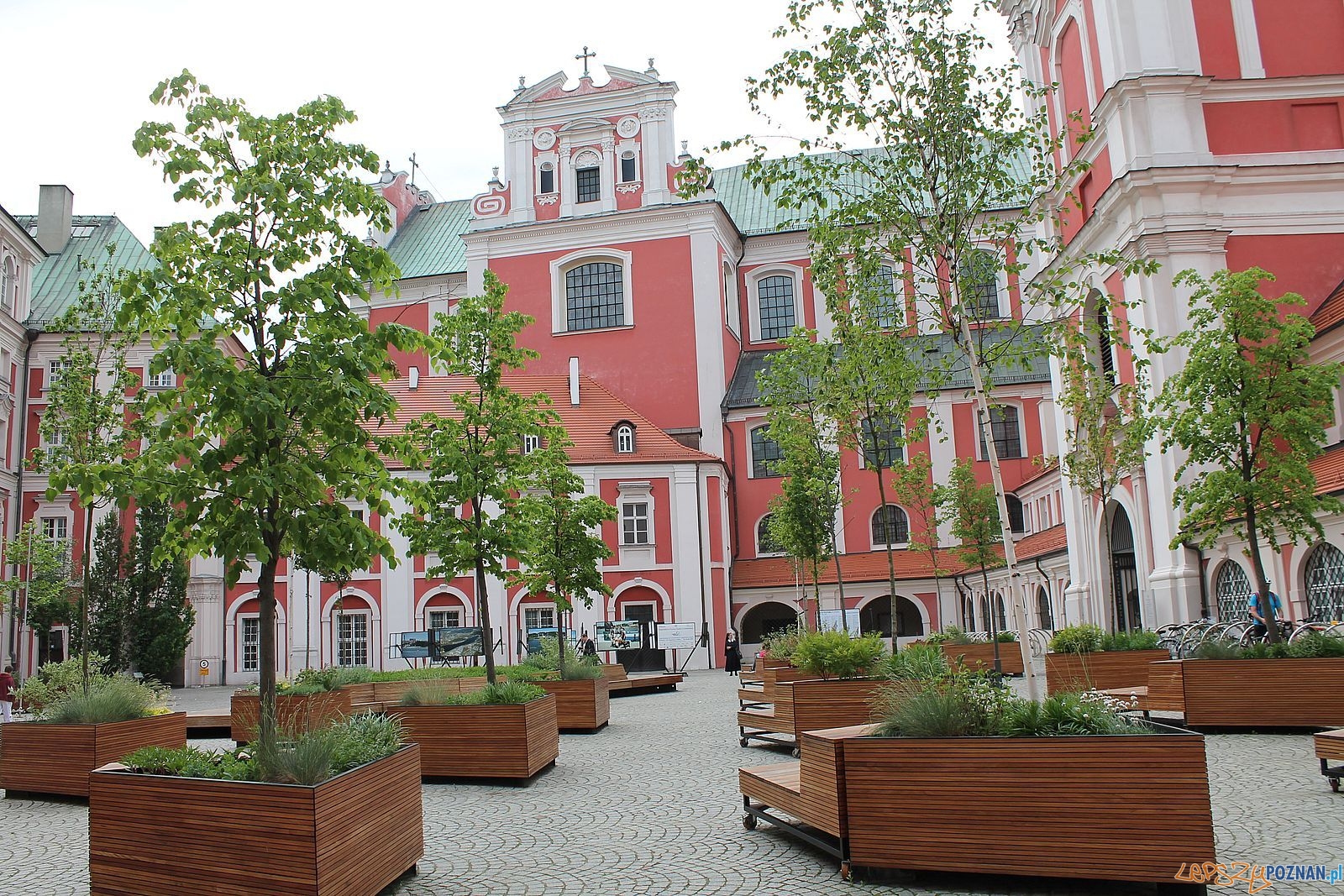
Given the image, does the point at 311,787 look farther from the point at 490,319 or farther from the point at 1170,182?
the point at 1170,182

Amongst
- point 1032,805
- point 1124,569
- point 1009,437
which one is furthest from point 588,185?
point 1032,805

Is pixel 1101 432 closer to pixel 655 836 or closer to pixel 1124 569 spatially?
pixel 1124 569

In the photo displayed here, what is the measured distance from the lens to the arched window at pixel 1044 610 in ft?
108

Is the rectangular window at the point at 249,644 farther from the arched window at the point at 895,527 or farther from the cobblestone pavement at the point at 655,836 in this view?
the cobblestone pavement at the point at 655,836

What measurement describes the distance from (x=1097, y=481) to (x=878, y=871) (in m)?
16.4

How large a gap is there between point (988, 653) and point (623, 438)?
18262mm

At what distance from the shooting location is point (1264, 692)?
37.5ft

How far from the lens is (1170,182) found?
806 inches

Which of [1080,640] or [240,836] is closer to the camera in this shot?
[240,836]

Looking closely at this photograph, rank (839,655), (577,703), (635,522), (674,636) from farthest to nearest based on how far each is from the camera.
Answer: (635,522) → (674,636) → (577,703) → (839,655)

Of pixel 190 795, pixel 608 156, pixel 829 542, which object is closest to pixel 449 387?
pixel 608 156

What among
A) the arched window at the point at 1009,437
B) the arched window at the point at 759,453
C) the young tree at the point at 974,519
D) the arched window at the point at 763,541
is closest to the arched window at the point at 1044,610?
the young tree at the point at 974,519

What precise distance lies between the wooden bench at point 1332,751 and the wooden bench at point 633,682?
16.0 m

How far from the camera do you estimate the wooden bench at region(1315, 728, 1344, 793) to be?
7.38 m
